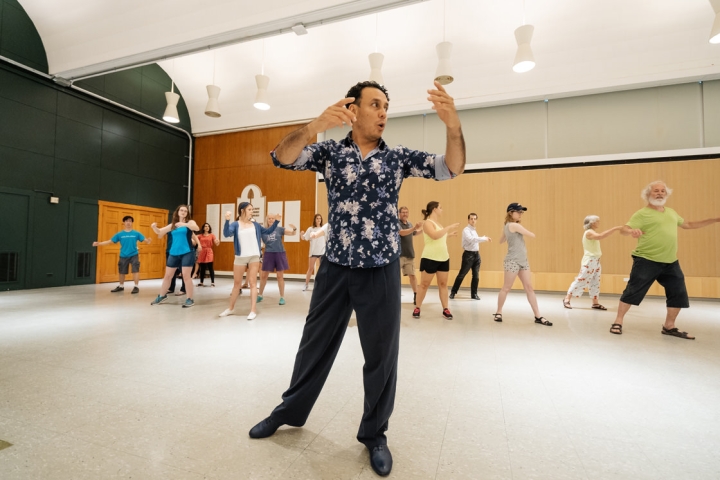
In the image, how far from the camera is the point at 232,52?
8.52 m

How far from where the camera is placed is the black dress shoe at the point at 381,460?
129 centimetres

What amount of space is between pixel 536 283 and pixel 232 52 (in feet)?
31.0

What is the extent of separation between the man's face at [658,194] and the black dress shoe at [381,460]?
12.6 ft

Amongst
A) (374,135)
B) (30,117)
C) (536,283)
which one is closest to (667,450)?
(374,135)

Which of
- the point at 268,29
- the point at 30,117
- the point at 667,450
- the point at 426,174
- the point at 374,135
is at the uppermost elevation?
the point at 268,29

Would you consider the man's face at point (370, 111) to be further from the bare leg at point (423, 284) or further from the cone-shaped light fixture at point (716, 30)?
the cone-shaped light fixture at point (716, 30)

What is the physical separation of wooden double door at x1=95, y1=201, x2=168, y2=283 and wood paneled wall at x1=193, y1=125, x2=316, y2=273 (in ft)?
4.90

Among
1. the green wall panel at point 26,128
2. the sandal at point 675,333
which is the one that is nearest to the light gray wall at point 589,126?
the sandal at point 675,333

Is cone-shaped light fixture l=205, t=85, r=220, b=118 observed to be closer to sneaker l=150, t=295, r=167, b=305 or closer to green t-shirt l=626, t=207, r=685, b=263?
sneaker l=150, t=295, r=167, b=305

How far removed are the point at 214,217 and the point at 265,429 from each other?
10.3 m

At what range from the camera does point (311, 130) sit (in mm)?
1253

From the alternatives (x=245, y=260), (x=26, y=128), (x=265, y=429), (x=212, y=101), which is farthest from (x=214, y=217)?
(x=265, y=429)

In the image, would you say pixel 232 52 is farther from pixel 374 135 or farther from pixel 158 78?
pixel 374 135

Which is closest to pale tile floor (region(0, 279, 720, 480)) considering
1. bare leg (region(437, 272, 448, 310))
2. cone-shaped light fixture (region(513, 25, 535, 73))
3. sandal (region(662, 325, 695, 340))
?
sandal (region(662, 325, 695, 340))
